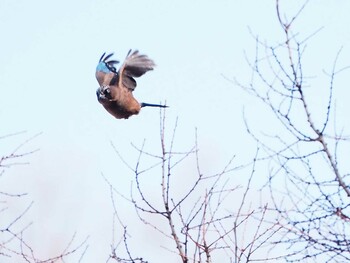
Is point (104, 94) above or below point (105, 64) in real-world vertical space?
below

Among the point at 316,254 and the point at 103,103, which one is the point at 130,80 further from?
the point at 316,254

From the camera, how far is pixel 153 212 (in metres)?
5.26

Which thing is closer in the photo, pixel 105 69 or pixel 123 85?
pixel 123 85

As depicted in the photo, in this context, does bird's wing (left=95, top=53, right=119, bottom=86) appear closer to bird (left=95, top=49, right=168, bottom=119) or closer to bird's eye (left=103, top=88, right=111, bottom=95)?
bird (left=95, top=49, right=168, bottom=119)

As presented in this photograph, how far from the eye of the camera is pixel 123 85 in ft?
29.5

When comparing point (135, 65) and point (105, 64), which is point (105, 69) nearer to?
point (105, 64)

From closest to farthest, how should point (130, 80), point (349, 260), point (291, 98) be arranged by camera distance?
point (349, 260) < point (291, 98) < point (130, 80)

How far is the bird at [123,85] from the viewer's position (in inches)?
338

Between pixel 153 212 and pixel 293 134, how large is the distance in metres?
1.15

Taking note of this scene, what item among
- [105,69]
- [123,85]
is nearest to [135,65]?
[123,85]

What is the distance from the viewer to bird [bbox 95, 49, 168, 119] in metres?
8.58

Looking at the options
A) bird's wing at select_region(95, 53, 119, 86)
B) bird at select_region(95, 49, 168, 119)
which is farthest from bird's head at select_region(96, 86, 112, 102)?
bird's wing at select_region(95, 53, 119, 86)

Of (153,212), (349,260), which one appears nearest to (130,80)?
(153,212)

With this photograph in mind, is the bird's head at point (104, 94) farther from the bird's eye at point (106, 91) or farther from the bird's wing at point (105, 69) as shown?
the bird's wing at point (105, 69)
